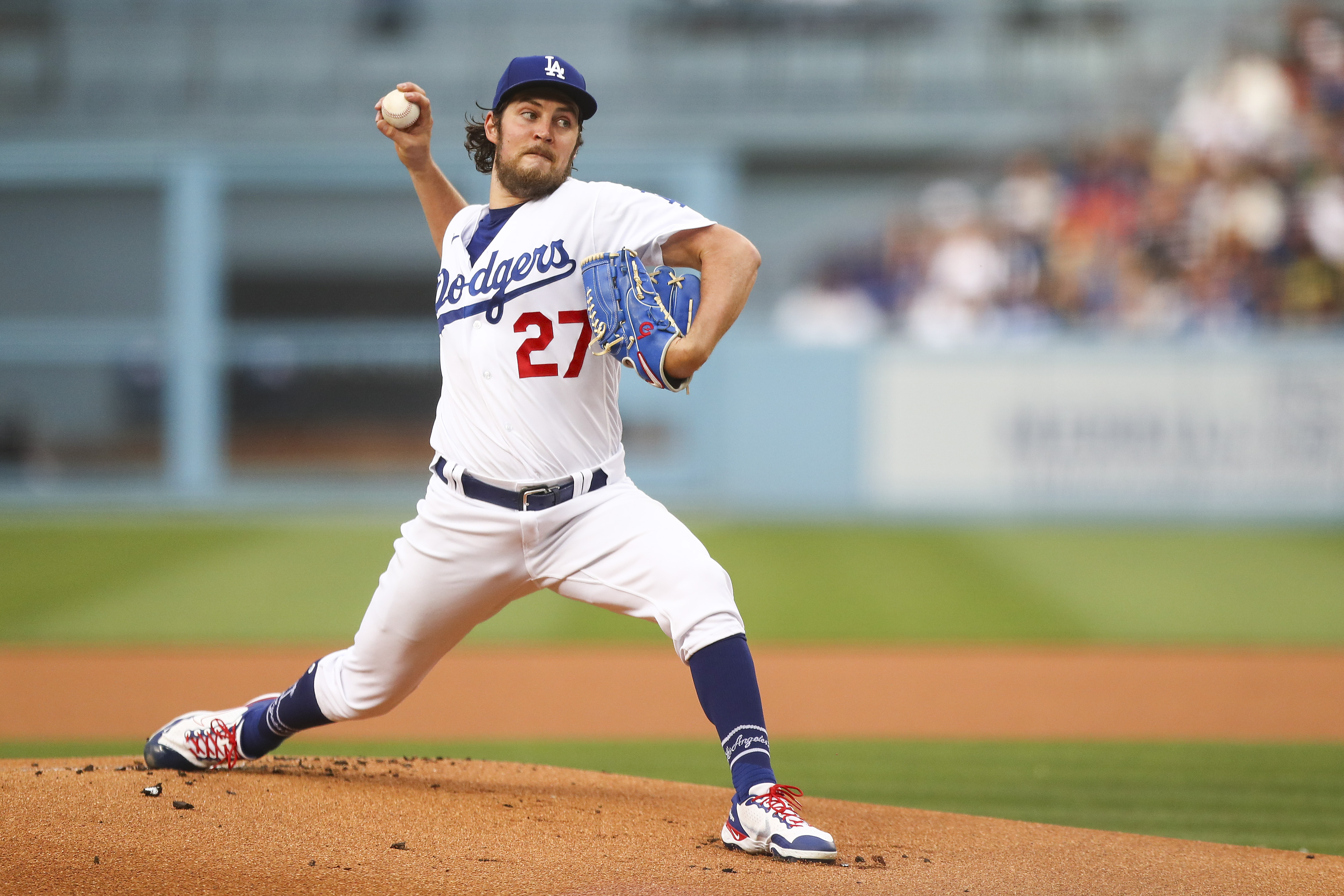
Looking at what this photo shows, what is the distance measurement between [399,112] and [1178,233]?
422 inches

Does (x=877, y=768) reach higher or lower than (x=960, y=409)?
lower

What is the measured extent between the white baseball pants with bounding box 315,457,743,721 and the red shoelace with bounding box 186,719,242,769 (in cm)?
37

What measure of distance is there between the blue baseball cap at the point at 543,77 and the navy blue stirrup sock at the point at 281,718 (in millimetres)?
1582

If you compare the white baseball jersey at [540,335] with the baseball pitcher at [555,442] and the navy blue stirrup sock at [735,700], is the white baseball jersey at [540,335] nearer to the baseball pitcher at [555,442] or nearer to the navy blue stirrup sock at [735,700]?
the baseball pitcher at [555,442]

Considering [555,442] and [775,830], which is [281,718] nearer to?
[555,442]

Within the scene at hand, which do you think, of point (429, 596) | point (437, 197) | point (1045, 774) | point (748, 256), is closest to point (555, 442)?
point (429, 596)

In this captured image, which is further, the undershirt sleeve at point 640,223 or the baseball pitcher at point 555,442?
the undershirt sleeve at point 640,223

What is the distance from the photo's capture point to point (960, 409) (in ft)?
41.1

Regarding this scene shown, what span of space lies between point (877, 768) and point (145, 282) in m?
17.6

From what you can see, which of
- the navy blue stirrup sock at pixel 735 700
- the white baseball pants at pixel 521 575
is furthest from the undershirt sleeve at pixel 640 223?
the navy blue stirrup sock at pixel 735 700

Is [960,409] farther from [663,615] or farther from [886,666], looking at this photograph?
[663,615]

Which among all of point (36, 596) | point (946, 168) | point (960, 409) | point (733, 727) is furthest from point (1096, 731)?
point (946, 168)

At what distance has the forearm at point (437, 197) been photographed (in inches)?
145

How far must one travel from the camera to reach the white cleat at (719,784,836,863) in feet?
9.88
